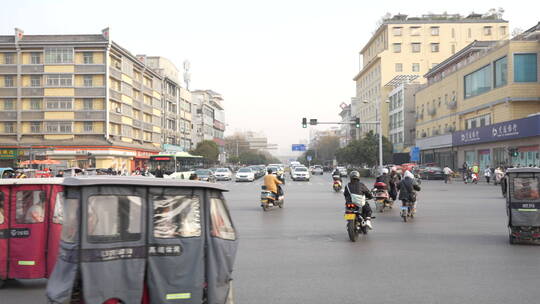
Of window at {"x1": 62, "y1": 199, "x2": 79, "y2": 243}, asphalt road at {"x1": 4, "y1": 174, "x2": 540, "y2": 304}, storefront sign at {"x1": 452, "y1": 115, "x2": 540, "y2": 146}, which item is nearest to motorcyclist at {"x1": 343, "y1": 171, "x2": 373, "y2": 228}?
asphalt road at {"x1": 4, "y1": 174, "x2": 540, "y2": 304}

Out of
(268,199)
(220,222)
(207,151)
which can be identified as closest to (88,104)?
(207,151)

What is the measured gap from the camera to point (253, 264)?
9.52 meters

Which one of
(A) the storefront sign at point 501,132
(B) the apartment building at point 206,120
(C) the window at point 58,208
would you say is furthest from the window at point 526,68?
(B) the apartment building at point 206,120

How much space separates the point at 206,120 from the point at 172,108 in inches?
1276

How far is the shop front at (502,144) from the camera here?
40.2 meters

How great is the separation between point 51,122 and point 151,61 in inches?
1409

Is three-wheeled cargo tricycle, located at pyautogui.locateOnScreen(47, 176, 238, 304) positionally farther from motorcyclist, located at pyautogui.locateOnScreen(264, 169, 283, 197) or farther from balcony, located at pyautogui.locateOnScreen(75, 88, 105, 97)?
balcony, located at pyautogui.locateOnScreen(75, 88, 105, 97)

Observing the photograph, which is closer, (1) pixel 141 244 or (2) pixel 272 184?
(1) pixel 141 244

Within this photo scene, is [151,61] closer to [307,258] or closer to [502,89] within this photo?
[502,89]

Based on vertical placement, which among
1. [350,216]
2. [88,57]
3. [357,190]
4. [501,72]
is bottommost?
[350,216]

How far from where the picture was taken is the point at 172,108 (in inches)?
3915

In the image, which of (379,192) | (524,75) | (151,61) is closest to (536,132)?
(524,75)

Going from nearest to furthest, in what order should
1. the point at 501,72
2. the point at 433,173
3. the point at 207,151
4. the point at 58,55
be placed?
the point at 501,72 < the point at 433,173 < the point at 58,55 < the point at 207,151

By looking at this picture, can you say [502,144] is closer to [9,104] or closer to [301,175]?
[301,175]
